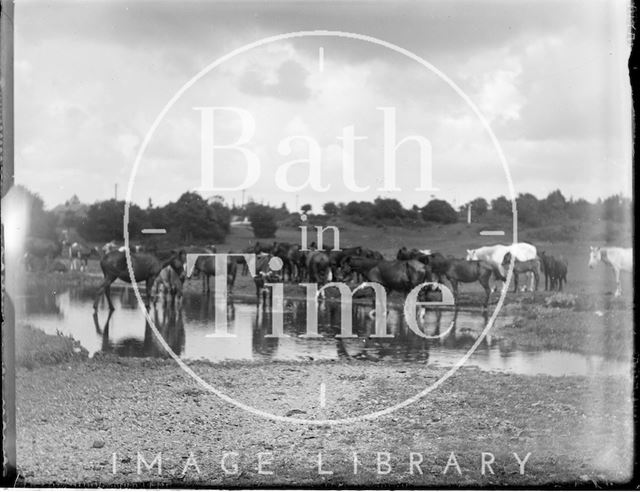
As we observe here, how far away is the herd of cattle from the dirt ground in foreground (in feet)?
2.16

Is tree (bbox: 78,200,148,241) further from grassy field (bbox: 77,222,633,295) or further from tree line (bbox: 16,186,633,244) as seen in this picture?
grassy field (bbox: 77,222,633,295)

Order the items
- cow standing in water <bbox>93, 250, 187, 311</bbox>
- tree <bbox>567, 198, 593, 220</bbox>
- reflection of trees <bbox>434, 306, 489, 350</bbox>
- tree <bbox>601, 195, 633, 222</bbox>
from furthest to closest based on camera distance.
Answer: cow standing in water <bbox>93, 250, 187, 311</bbox> → reflection of trees <bbox>434, 306, 489, 350</bbox> → tree <bbox>567, 198, 593, 220</bbox> → tree <bbox>601, 195, 633, 222</bbox>

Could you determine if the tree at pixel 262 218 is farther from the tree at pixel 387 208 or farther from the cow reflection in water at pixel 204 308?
the tree at pixel 387 208

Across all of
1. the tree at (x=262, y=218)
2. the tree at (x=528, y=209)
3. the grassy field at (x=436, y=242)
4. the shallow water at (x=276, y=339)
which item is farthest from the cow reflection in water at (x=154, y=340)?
the tree at (x=528, y=209)

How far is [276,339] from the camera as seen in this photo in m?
5.43

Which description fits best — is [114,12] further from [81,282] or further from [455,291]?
[455,291]

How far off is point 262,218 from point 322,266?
0.58 m

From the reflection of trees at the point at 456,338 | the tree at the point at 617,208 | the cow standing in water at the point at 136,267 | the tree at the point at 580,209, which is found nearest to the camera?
the tree at the point at 617,208

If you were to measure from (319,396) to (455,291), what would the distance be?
4.22 ft

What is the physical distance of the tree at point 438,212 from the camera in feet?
17.9

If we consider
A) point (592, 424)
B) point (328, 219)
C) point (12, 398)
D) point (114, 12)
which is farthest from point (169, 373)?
point (592, 424)

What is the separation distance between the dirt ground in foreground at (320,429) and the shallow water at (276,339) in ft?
0.40

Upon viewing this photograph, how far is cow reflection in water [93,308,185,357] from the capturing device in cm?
542

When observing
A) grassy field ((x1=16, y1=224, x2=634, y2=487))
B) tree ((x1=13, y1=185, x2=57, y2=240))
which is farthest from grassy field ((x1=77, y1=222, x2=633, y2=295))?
tree ((x1=13, y1=185, x2=57, y2=240))
